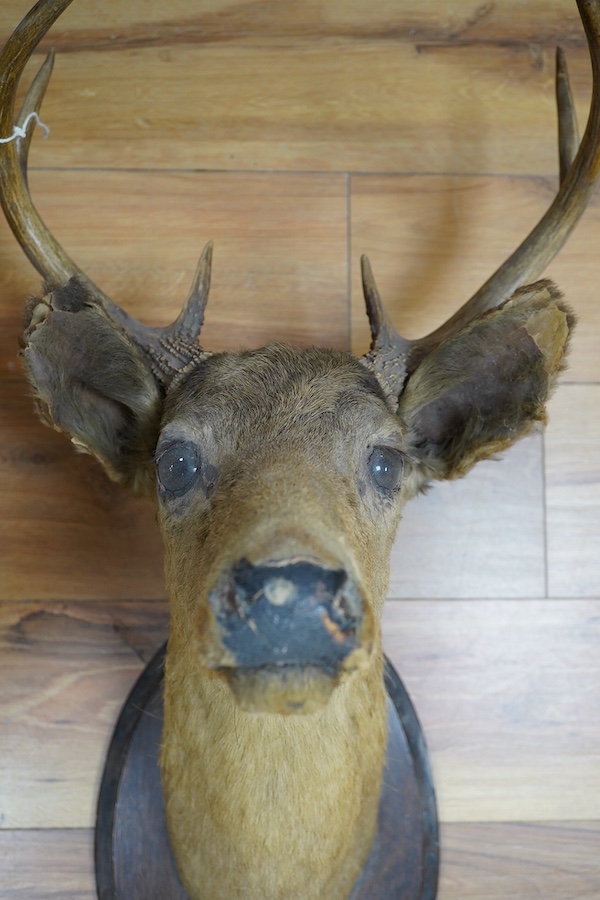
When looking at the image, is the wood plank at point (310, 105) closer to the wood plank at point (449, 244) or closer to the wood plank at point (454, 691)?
the wood plank at point (449, 244)

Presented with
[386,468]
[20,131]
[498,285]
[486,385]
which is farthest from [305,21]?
[386,468]

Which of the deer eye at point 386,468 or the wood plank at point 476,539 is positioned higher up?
the deer eye at point 386,468

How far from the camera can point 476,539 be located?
2.50 meters

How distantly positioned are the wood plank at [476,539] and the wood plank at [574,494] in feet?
0.14

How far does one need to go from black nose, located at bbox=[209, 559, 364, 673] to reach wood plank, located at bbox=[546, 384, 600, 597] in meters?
1.33

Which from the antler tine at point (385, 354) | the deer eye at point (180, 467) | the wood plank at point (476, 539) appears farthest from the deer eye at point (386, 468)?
the wood plank at point (476, 539)

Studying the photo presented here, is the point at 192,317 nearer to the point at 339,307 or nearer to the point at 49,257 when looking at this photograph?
the point at 49,257

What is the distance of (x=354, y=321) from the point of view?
8.32 ft

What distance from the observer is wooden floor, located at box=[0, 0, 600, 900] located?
2.43 metres

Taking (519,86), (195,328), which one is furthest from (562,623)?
(519,86)

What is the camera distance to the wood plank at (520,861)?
2396mm

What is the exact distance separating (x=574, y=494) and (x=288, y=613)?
148cm

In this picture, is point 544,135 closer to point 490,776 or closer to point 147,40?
point 147,40

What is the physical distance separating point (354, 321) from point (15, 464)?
1091 mm
